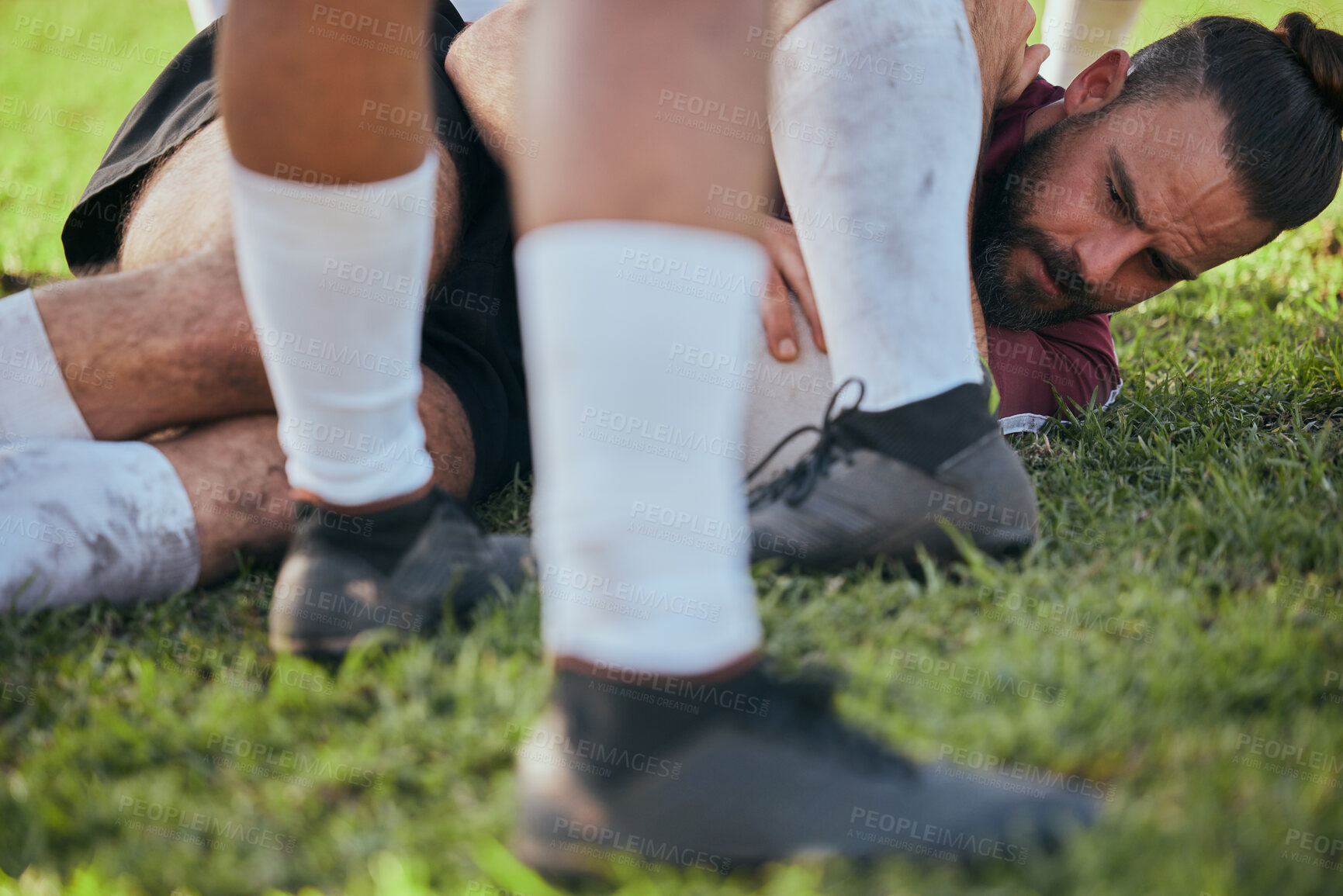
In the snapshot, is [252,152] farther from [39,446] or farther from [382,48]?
[39,446]

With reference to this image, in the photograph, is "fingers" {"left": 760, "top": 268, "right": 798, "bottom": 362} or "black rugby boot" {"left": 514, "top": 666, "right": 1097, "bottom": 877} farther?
"fingers" {"left": 760, "top": 268, "right": 798, "bottom": 362}

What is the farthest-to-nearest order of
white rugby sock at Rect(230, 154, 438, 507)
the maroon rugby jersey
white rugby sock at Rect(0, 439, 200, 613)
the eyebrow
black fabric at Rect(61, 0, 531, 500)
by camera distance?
the eyebrow
the maroon rugby jersey
black fabric at Rect(61, 0, 531, 500)
white rugby sock at Rect(0, 439, 200, 613)
white rugby sock at Rect(230, 154, 438, 507)

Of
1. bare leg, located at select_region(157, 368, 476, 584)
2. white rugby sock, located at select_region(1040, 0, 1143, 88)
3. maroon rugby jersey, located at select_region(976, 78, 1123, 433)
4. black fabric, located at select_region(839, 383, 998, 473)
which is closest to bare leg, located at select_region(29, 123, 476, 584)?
bare leg, located at select_region(157, 368, 476, 584)

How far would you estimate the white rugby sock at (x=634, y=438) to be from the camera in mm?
811

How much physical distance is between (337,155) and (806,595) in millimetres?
886

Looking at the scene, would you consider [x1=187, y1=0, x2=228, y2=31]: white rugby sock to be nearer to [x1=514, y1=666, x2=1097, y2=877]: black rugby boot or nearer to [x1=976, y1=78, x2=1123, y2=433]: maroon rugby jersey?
[x1=976, y1=78, x2=1123, y2=433]: maroon rugby jersey

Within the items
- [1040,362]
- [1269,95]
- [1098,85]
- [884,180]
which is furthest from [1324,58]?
[884,180]

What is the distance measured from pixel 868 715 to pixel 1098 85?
7.92 ft

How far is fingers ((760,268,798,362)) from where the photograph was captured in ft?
5.61

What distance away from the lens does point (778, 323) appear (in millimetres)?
1731

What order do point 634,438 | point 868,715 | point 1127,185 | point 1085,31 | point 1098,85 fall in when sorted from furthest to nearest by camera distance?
point 1085,31, point 1098,85, point 1127,185, point 868,715, point 634,438

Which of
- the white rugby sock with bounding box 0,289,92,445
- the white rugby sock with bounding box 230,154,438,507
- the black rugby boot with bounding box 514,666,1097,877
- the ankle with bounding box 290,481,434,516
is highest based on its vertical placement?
the white rugby sock with bounding box 230,154,438,507

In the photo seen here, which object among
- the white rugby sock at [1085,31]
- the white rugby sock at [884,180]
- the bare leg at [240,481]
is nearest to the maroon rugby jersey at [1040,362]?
the white rugby sock at [884,180]

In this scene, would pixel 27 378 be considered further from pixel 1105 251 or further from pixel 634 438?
pixel 1105 251
